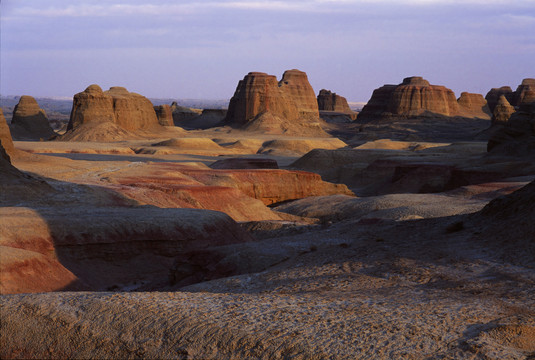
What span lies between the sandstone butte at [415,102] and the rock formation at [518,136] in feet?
174

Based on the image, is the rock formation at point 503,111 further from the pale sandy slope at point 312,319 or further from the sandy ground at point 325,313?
the pale sandy slope at point 312,319

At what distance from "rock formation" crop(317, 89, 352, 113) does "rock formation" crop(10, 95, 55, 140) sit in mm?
66720

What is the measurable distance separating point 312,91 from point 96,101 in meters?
43.8

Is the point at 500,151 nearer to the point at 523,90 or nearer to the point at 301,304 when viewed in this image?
the point at 301,304

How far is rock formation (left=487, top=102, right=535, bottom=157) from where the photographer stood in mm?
27578

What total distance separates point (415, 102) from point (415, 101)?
0.47 ft

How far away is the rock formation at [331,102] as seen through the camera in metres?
116

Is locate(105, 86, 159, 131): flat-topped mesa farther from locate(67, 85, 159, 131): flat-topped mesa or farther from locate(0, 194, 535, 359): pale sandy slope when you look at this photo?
locate(0, 194, 535, 359): pale sandy slope

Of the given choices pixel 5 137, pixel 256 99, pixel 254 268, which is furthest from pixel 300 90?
pixel 254 268

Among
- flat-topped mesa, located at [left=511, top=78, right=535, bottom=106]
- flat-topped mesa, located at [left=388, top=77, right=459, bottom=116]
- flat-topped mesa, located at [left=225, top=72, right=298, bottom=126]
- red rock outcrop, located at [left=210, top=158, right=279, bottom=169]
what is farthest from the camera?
flat-topped mesa, located at [left=511, top=78, right=535, bottom=106]

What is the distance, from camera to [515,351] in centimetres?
412

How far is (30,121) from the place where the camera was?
2264 inches

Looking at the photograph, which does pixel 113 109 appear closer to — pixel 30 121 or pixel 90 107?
pixel 90 107

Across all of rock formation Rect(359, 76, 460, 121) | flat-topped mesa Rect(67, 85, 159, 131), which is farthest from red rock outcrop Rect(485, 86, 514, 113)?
flat-topped mesa Rect(67, 85, 159, 131)
